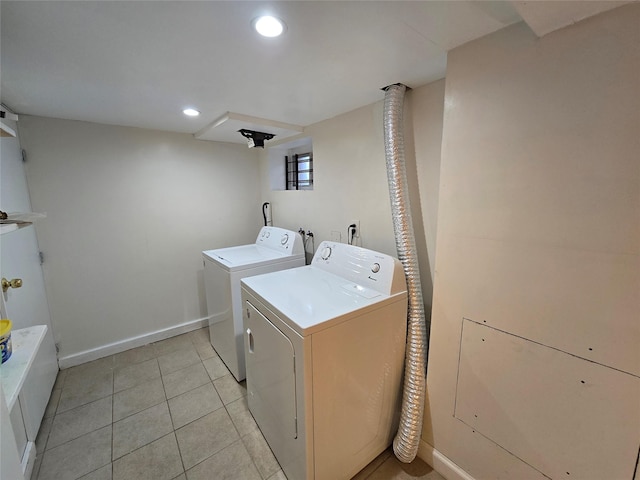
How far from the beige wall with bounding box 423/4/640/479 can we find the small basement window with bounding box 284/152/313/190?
1799mm

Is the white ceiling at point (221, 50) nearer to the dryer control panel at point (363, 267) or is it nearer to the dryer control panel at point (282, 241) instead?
the dryer control panel at point (363, 267)

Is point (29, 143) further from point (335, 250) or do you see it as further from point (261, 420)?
point (261, 420)

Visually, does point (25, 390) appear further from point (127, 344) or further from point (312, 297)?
point (312, 297)

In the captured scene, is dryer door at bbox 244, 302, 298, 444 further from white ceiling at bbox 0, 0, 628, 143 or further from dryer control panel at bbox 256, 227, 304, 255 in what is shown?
white ceiling at bbox 0, 0, 628, 143

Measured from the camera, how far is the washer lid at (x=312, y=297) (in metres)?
1.14

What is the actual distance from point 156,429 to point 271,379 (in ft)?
3.20

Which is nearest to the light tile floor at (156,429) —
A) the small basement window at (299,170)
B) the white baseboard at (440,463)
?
the white baseboard at (440,463)

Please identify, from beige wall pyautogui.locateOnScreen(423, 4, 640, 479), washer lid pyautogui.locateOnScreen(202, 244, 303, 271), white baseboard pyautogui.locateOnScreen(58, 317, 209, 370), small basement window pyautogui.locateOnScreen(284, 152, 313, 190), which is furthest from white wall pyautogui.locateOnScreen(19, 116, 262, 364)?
beige wall pyautogui.locateOnScreen(423, 4, 640, 479)

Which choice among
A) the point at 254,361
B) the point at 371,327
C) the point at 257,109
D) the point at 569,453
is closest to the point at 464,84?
the point at 371,327

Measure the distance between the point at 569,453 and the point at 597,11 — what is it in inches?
60.3

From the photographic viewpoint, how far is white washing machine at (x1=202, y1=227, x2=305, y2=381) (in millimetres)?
1951

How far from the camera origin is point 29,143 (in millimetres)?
1910

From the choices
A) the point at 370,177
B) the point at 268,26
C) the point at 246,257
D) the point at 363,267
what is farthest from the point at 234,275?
the point at 268,26

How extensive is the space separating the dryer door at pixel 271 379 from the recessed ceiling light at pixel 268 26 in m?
1.26
